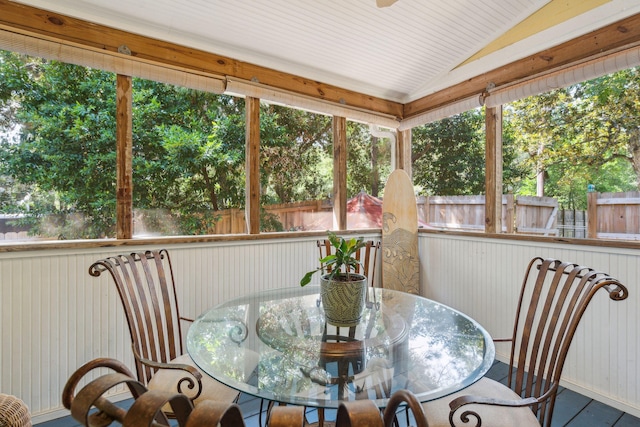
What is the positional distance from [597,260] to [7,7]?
407cm

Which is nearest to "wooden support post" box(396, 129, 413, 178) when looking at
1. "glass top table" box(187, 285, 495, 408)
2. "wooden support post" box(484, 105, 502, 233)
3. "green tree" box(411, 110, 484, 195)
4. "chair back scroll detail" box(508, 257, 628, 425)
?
"green tree" box(411, 110, 484, 195)

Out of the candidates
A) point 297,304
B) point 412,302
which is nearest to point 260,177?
point 297,304

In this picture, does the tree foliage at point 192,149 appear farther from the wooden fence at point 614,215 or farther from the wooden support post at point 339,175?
the wooden support post at point 339,175

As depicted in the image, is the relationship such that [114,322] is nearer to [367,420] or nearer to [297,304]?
[297,304]

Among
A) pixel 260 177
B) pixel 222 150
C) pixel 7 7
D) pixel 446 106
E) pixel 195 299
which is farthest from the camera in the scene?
pixel 446 106

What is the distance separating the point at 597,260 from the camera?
7.41ft

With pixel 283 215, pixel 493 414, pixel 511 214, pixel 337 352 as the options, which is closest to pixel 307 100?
pixel 283 215

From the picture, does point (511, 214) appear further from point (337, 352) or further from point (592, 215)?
point (337, 352)

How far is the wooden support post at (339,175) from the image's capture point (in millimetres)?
3475

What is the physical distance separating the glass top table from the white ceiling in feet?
6.52

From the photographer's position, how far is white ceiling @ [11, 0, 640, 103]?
2225mm

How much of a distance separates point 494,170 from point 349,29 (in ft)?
5.75

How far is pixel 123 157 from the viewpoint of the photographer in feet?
7.74

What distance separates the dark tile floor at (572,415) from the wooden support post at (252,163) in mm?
1371
